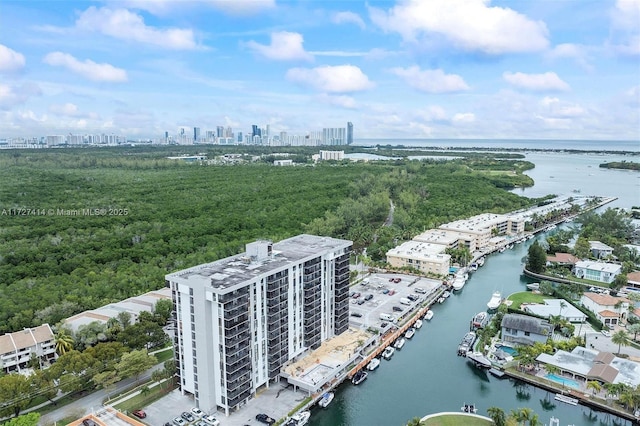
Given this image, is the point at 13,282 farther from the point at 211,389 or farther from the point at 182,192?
the point at 182,192

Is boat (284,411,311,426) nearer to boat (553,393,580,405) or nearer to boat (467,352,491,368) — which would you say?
boat (467,352,491,368)

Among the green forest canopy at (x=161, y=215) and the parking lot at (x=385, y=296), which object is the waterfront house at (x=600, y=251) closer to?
the green forest canopy at (x=161, y=215)

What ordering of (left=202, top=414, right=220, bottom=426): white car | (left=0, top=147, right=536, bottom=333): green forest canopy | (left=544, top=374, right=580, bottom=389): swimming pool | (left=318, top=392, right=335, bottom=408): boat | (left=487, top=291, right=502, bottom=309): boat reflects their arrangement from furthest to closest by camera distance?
(left=487, top=291, right=502, bottom=309): boat < (left=0, top=147, right=536, bottom=333): green forest canopy < (left=544, top=374, right=580, bottom=389): swimming pool < (left=318, top=392, right=335, bottom=408): boat < (left=202, top=414, right=220, bottom=426): white car

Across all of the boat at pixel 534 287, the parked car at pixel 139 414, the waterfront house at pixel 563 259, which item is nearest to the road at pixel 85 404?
the parked car at pixel 139 414

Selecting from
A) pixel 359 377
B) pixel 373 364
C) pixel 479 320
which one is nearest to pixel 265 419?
pixel 359 377

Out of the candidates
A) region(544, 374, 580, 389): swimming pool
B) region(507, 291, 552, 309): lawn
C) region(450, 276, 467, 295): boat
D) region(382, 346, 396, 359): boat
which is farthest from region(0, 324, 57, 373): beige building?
region(507, 291, 552, 309): lawn

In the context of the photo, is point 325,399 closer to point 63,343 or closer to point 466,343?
point 466,343
